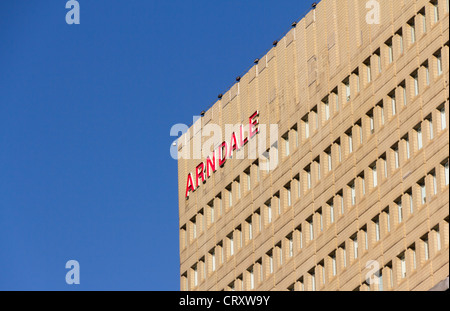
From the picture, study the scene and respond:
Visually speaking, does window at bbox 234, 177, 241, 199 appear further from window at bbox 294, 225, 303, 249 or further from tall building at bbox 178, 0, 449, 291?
window at bbox 294, 225, 303, 249

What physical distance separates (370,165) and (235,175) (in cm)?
2259

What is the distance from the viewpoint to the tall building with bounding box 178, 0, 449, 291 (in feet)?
403

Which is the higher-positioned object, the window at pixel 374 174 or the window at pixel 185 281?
the window at pixel 185 281

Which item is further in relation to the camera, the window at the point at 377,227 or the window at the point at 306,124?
the window at the point at 306,124

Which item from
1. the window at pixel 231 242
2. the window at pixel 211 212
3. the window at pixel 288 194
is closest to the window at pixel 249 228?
the window at pixel 231 242

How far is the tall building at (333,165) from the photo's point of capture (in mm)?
122938

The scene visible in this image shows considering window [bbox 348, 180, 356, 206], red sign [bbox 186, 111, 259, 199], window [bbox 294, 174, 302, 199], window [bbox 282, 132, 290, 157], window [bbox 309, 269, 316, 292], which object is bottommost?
window [bbox 309, 269, 316, 292]

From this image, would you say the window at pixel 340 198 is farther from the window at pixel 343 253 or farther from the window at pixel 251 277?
the window at pixel 251 277

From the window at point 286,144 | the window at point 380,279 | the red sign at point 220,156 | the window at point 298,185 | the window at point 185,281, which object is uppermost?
the red sign at point 220,156

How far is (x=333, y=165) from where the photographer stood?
13525 centimetres

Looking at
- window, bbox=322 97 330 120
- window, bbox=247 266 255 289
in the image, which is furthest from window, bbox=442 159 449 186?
window, bbox=247 266 255 289

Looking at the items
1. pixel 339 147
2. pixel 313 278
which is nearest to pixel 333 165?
pixel 339 147

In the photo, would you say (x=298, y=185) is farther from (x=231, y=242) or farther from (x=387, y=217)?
(x=387, y=217)
